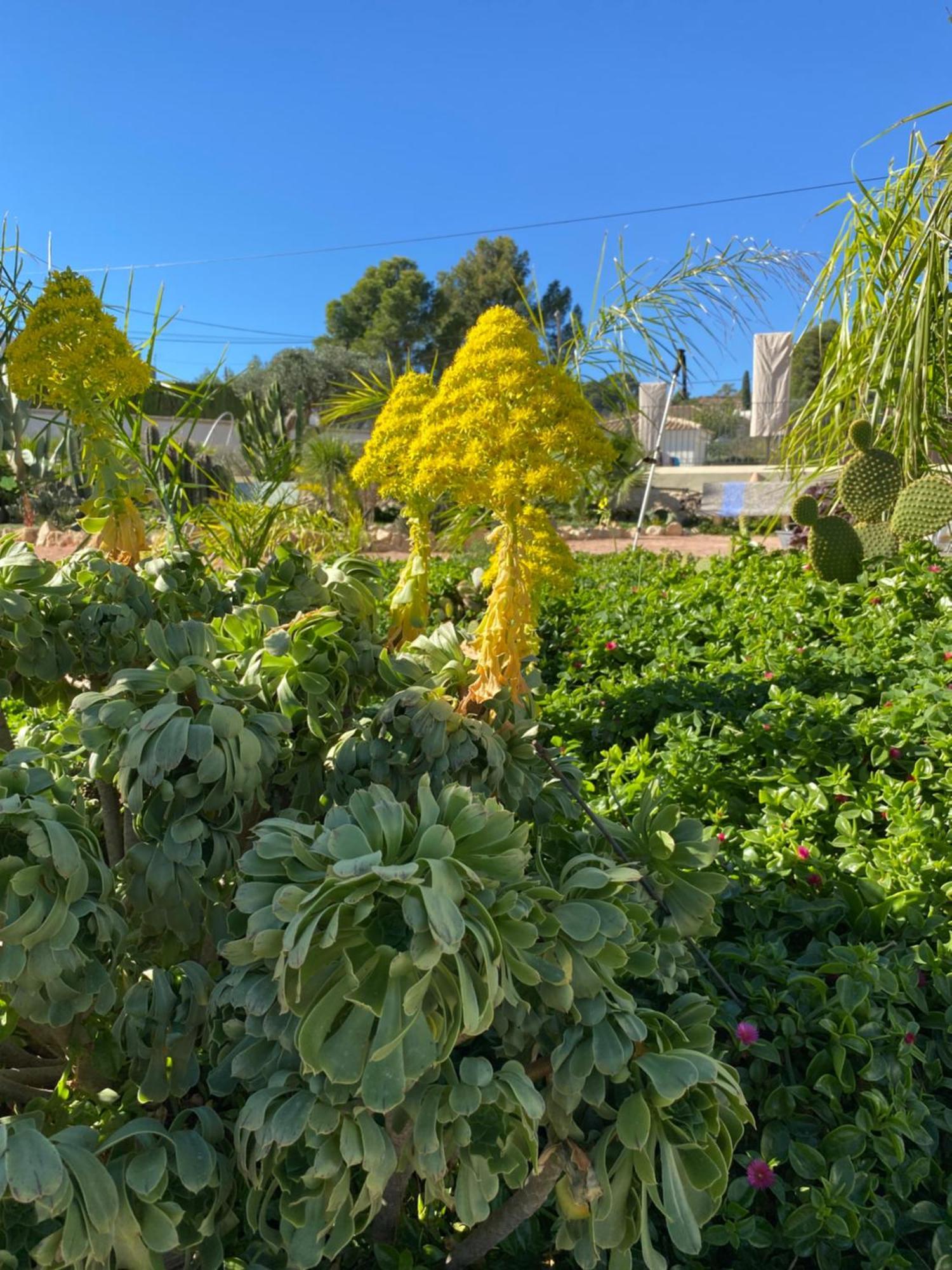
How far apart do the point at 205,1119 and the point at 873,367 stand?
14.0 feet

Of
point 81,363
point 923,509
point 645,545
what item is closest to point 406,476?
point 81,363

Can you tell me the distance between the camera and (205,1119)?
0.94 metres

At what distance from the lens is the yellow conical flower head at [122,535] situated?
2002mm

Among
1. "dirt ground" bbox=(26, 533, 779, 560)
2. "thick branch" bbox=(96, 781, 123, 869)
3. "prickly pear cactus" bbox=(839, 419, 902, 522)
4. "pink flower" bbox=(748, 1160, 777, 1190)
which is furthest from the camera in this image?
"dirt ground" bbox=(26, 533, 779, 560)

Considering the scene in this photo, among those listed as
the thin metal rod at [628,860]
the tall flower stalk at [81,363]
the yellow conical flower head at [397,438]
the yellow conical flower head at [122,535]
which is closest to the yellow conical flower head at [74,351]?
the tall flower stalk at [81,363]

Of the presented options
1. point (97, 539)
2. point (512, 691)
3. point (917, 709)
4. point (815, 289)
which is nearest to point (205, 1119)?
point (512, 691)

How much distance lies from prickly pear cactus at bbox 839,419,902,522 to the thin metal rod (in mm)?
3080

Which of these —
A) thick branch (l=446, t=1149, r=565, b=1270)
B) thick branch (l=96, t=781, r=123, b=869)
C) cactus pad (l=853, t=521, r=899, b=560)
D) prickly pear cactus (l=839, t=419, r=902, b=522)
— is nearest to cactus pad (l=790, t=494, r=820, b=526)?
cactus pad (l=853, t=521, r=899, b=560)

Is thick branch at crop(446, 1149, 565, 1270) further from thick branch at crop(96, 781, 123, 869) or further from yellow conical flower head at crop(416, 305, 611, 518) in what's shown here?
yellow conical flower head at crop(416, 305, 611, 518)

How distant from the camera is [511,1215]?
1007mm

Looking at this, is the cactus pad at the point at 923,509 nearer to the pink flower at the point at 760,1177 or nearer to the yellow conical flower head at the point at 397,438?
the yellow conical flower head at the point at 397,438

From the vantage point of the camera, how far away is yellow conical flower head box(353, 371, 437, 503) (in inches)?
69.2

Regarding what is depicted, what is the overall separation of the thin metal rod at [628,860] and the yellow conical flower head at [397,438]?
0.63m

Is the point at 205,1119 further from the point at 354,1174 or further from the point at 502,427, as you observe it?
the point at 502,427
